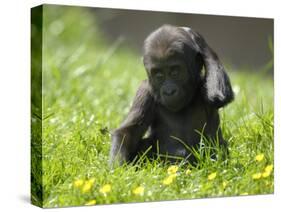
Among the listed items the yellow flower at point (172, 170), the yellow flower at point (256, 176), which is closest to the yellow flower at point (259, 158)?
the yellow flower at point (256, 176)

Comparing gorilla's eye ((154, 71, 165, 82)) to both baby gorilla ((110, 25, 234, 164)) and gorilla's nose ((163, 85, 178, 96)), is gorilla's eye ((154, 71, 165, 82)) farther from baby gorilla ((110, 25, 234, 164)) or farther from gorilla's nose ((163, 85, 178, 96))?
gorilla's nose ((163, 85, 178, 96))

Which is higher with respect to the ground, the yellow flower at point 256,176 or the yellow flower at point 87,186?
the yellow flower at point 87,186

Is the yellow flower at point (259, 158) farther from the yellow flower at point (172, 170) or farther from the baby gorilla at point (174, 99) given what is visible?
the yellow flower at point (172, 170)

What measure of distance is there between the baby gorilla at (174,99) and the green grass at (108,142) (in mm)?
205

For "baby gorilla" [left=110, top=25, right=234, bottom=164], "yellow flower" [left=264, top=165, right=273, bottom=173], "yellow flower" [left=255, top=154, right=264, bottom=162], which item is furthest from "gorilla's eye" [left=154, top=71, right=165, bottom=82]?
"yellow flower" [left=264, top=165, right=273, bottom=173]

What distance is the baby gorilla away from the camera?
6.12 meters

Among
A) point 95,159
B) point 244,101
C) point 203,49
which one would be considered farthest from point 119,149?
point 244,101

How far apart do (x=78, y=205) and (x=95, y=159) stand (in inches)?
28.2

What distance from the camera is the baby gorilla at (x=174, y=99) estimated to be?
612cm

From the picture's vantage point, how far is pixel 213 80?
6137 mm

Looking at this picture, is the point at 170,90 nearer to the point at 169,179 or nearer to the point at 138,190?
the point at 169,179

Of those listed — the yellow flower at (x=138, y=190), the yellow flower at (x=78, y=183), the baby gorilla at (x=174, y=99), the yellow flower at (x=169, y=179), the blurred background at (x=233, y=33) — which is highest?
the blurred background at (x=233, y=33)

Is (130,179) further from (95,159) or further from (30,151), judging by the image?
(30,151)

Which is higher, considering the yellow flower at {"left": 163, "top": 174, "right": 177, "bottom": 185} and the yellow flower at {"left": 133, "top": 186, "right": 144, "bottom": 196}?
the yellow flower at {"left": 163, "top": 174, "right": 177, "bottom": 185}
